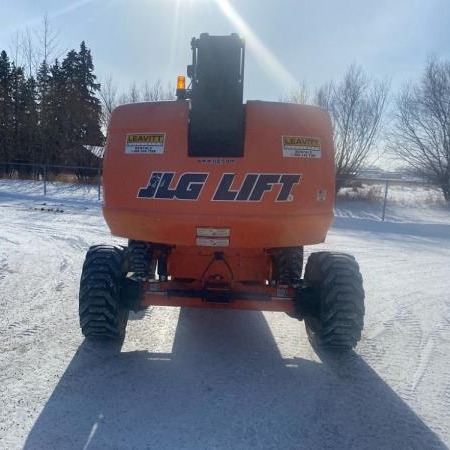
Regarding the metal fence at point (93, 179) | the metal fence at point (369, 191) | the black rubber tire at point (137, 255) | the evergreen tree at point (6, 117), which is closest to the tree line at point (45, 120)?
the evergreen tree at point (6, 117)

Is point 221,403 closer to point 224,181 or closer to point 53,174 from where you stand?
point 224,181

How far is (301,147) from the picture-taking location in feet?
13.4

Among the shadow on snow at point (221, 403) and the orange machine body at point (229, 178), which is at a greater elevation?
the orange machine body at point (229, 178)

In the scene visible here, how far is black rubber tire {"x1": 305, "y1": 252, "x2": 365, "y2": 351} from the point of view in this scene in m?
4.16

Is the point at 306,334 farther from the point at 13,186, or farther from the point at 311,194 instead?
the point at 13,186

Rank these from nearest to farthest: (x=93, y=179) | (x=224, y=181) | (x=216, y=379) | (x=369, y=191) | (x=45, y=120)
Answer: (x=216, y=379)
(x=224, y=181)
(x=369, y=191)
(x=93, y=179)
(x=45, y=120)

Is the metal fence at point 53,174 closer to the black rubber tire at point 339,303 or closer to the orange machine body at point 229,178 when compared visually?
the orange machine body at point 229,178

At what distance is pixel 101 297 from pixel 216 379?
48.4 inches

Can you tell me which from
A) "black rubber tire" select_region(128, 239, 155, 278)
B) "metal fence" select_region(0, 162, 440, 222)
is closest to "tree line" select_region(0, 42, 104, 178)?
"metal fence" select_region(0, 162, 440, 222)

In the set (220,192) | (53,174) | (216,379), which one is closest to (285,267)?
(220,192)

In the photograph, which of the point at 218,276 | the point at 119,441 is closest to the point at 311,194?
the point at 218,276

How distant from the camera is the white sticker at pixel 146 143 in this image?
408cm

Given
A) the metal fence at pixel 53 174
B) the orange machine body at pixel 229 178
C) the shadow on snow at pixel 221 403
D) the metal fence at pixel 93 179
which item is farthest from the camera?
the metal fence at pixel 53 174

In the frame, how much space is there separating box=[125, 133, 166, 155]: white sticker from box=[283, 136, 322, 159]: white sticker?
107cm
